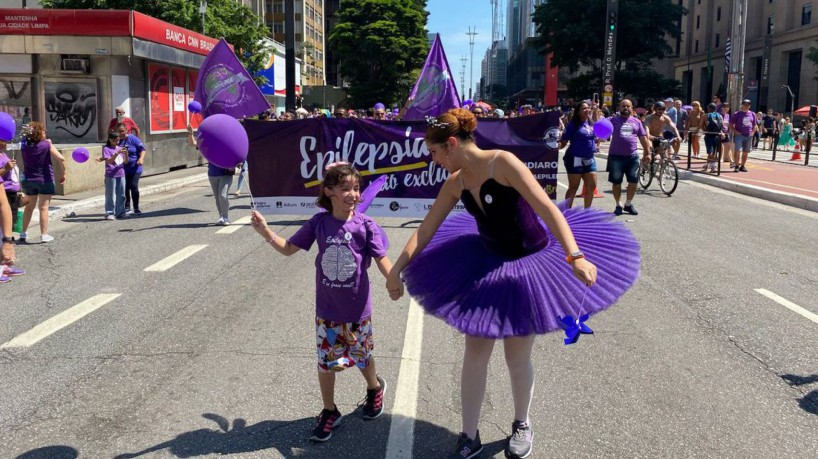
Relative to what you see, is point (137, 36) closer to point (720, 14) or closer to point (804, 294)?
point (804, 294)

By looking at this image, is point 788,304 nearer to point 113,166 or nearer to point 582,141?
point 582,141

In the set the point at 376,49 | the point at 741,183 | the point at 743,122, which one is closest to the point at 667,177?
the point at 741,183

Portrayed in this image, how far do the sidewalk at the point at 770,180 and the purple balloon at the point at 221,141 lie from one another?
41.3 ft

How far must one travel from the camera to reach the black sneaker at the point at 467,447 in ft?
11.8

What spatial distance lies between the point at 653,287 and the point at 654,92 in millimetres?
55237

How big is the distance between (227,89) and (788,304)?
7794 millimetres

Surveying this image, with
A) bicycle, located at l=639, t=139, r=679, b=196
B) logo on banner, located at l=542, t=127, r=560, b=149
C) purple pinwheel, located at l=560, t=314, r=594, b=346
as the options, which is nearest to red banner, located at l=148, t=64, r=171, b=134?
bicycle, located at l=639, t=139, r=679, b=196

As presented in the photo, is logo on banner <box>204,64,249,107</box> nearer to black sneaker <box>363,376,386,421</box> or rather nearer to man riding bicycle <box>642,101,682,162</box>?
black sneaker <box>363,376,386,421</box>

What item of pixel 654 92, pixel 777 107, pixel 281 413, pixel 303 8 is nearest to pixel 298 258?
pixel 281 413

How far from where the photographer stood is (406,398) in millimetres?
4465

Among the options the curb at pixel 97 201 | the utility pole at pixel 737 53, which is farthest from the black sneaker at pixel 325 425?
the utility pole at pixel 737 53

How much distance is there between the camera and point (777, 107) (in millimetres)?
61781

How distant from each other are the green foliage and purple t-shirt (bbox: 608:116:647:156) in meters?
46.9

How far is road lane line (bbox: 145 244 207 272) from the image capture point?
8547mm
